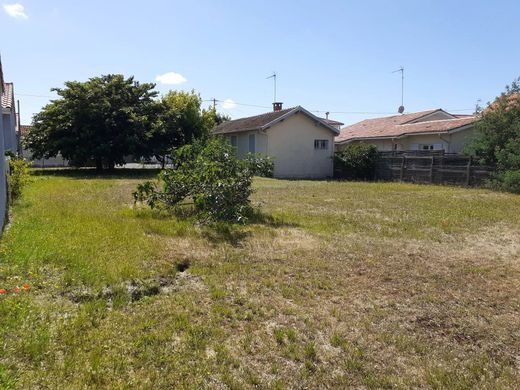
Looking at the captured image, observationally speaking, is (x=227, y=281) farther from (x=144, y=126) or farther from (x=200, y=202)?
(x=144, y=126)

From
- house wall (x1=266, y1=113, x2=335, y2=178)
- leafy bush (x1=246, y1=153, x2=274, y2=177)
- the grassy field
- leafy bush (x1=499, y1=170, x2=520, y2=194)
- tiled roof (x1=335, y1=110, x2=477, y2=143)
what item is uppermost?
tiled roof (x1=335, y1=110, x2=477, y2=143)

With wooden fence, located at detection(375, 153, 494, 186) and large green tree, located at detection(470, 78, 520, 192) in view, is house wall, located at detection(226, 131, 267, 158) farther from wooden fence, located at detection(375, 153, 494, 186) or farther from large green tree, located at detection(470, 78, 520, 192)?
large green tree, located at detection(470, 78, 520, 192)

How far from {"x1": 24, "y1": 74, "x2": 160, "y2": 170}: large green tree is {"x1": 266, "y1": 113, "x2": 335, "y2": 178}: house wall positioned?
7.11 meters

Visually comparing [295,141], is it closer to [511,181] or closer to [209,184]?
[511,181]

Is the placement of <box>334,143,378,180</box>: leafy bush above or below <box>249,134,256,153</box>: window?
below

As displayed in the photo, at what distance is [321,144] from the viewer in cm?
2678

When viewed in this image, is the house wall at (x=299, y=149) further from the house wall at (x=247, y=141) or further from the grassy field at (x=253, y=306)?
the grassy field at (x=253, y=306)

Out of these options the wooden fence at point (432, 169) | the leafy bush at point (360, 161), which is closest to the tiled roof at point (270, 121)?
the leafy bush at point (360, 161)

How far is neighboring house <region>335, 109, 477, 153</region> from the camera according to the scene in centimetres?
2350

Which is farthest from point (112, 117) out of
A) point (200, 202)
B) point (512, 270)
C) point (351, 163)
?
point (512, 270)

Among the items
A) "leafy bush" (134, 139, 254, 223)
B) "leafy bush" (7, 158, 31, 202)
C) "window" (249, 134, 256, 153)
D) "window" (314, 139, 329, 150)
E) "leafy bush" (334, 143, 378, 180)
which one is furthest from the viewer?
"window" (249, 134, 256, 153)

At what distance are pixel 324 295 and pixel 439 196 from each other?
11.8 metres

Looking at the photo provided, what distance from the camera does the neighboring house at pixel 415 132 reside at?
77.1ft

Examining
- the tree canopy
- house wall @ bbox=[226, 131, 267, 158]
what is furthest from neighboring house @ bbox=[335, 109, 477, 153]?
the tree canopy
